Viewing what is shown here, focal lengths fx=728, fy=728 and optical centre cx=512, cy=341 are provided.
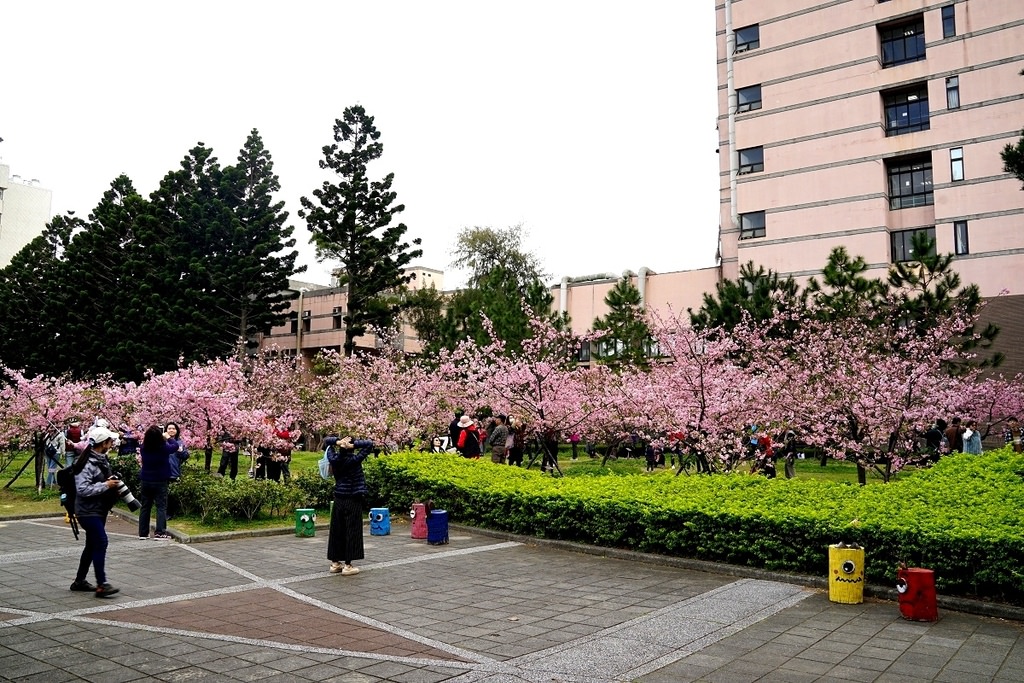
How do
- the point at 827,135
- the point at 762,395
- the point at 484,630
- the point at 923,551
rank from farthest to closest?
the point at 827,135
the point at 762,395
the point at 923,551
the point at 484,630

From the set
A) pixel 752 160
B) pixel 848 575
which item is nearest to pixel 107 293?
pixel 752 160

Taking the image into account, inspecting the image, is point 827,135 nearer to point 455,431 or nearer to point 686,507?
point 455,431

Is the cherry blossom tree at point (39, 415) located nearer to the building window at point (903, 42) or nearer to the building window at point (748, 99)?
the building window at point (748, 99)

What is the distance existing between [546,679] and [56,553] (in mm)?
8153

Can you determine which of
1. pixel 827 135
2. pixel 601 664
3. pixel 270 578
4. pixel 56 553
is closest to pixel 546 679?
pixel 601 664

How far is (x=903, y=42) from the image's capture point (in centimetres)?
3278

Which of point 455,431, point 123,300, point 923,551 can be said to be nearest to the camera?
point 923,551

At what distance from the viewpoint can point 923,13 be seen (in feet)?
104

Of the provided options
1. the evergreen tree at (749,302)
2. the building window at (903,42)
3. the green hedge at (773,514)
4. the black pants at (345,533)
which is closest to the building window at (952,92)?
the building window at (903,42)

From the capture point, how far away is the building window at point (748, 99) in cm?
3638

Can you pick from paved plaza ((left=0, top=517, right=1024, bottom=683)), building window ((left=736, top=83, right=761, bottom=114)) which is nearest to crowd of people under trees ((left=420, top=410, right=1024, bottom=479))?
paved plaza ((left=0, top=517, right=1024, bottom=683))

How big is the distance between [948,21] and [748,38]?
29.8ft

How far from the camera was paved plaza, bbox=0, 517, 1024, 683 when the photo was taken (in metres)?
5.31

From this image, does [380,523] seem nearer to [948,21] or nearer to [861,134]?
[861,134]
